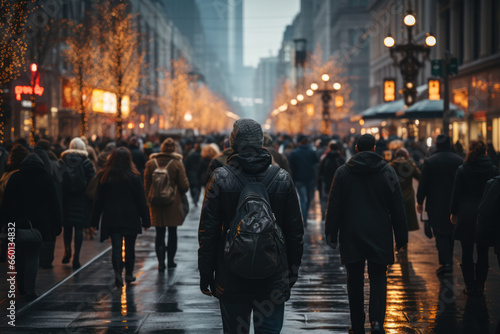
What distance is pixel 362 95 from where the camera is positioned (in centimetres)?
9819

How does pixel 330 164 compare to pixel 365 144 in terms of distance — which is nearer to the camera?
pixel 365 144

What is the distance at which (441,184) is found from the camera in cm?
993

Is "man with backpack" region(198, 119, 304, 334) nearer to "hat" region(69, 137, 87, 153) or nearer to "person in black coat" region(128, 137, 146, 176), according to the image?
"hat" region(69, 137, 87, 153)

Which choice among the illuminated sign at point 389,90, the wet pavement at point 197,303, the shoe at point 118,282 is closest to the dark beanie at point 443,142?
the wet pavement at point 197,303

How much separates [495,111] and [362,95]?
213 ft

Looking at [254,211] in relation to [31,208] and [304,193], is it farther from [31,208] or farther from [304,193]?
[304,193]

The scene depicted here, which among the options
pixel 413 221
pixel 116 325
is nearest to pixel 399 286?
pixel 413 221

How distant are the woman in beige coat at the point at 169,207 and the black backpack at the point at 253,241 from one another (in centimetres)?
619

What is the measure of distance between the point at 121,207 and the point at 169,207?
1341 millimetres

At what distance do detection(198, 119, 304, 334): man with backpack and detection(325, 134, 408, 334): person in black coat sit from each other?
1976 millimetres

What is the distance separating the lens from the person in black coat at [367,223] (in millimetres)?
6637

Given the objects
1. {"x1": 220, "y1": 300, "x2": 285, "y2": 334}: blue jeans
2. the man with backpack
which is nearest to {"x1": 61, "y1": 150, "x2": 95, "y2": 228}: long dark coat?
the man with backpack

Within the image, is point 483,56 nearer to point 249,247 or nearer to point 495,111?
point 495,111

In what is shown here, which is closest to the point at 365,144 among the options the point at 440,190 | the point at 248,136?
the point at 248,136
